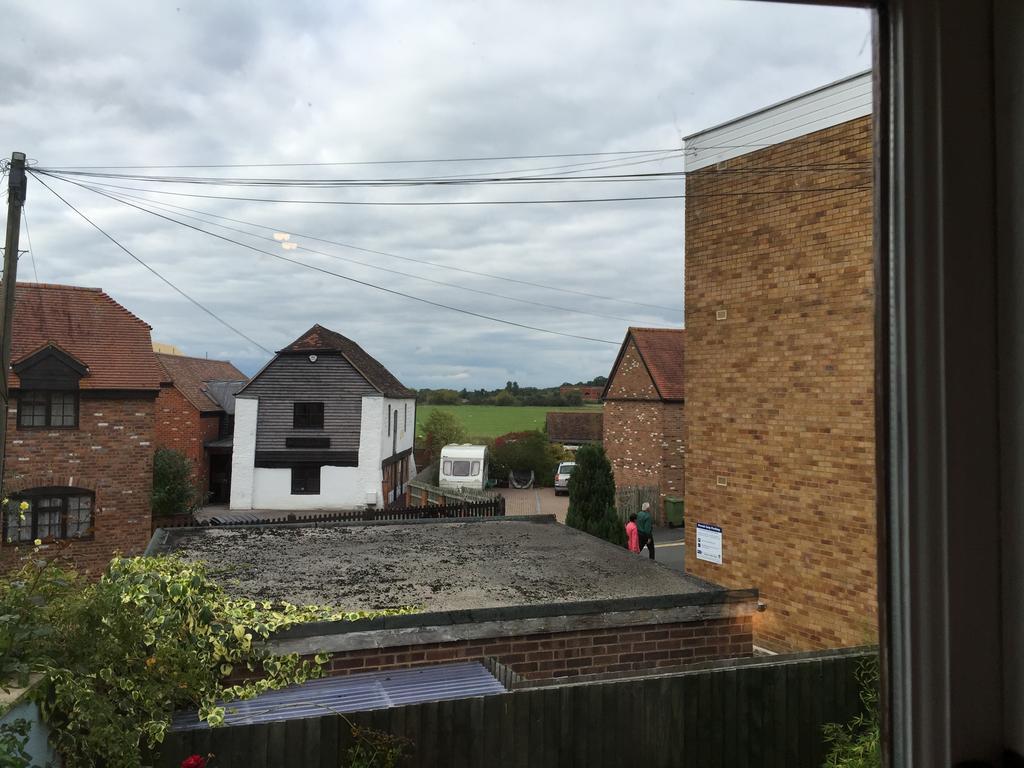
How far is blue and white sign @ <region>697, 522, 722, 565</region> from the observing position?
792cm

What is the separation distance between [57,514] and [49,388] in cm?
253

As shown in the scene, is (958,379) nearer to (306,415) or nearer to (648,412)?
(648,412)

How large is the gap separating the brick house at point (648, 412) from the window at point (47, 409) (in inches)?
563

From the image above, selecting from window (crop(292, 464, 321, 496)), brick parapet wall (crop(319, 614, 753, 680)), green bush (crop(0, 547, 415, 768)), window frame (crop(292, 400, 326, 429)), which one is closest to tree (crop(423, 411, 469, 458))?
window (crop(292, 464, 321, 496))

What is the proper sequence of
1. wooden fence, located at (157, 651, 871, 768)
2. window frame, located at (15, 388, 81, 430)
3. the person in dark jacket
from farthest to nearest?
window frame, located at (15, 388, 81, 430) → the person in dark jacket → wooden fence, located at (157, 651, 871, 768)

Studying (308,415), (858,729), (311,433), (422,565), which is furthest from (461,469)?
(858,729)

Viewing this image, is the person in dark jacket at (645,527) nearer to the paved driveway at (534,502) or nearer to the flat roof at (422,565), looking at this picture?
the flat roof at (422,565)

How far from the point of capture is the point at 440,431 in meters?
32.8

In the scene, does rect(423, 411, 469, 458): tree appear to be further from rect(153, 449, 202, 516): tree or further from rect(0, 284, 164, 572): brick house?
rect(0, 284, 164, 572): brick house

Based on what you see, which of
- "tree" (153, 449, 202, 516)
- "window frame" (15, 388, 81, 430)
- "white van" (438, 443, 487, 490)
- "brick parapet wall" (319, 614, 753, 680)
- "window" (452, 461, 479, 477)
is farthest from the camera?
"window" (452, 461, 479, 477)

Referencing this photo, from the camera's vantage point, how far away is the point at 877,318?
1.04 meters

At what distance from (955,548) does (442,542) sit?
791cm

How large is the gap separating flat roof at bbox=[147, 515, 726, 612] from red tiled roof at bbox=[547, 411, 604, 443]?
2531 cm

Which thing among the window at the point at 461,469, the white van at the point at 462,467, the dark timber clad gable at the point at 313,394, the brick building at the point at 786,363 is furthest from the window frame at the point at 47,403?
the window at the point at 461,469
